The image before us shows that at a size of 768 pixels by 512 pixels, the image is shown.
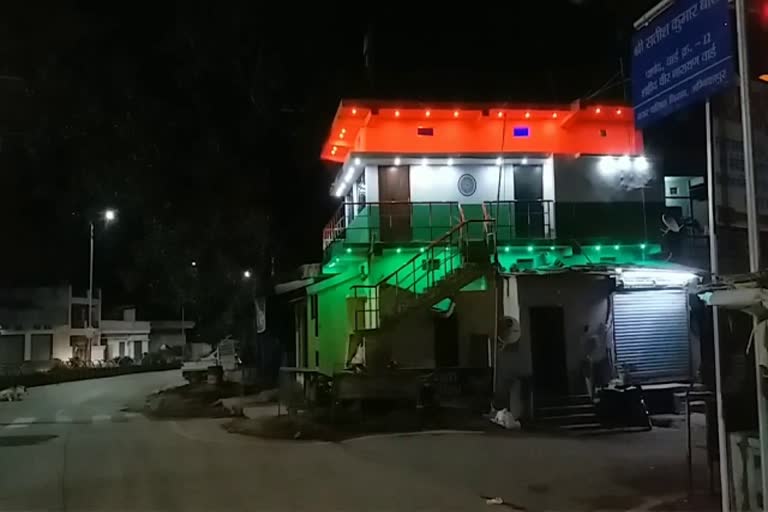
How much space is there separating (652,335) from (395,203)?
7676 millimetres

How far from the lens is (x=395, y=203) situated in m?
22.3

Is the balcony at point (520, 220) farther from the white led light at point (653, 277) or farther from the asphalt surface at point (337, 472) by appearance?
the asphalt surface at point (337, 472)

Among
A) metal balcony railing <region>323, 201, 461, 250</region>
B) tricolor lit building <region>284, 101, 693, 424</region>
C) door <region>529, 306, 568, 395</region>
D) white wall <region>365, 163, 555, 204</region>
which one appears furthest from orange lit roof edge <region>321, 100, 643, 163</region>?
door <region>529, 306, 568, 395</region>

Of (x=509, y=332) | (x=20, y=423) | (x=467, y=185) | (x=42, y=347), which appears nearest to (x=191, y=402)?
(x=20, y=423)

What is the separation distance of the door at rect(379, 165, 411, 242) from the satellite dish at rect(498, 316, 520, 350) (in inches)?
202

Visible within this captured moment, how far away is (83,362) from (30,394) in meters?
26.0

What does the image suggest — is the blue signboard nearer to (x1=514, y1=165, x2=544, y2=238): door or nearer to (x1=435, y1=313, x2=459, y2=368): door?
(x1=435, y1=313, x2=459, y2=368): door

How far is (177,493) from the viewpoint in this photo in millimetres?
10664

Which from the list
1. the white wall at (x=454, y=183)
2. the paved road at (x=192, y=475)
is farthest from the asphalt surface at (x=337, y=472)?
the white wall at (x=454, y=183)

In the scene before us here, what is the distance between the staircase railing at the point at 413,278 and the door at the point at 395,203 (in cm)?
107

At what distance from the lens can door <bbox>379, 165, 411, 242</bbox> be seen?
74.1 ft

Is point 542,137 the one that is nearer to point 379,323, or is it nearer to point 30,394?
point 379,323

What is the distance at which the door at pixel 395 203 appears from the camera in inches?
890

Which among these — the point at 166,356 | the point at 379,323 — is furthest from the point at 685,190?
the point at 166,356
